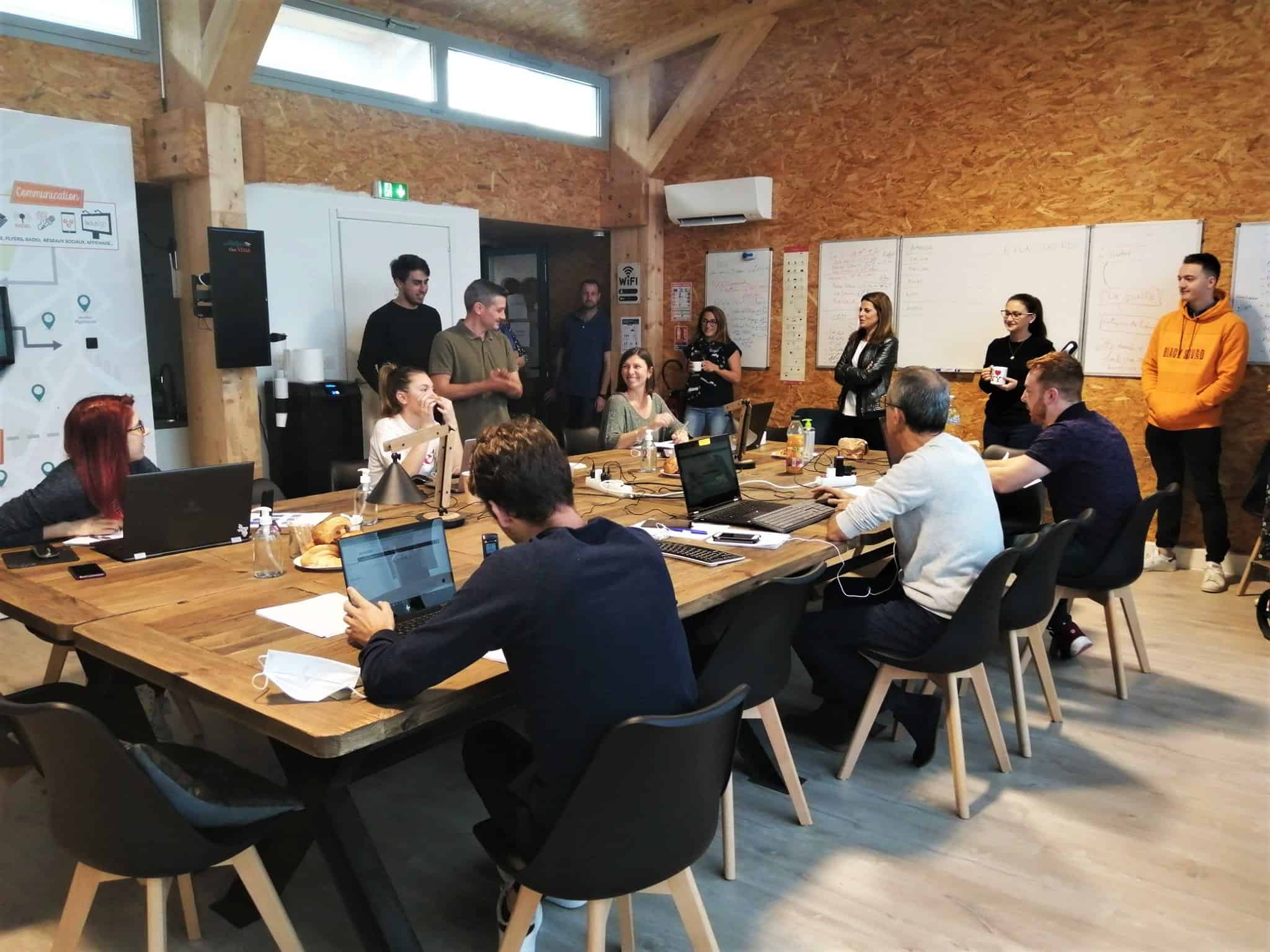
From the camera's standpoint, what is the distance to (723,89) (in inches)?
277

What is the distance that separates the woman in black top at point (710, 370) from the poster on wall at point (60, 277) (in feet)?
11.3

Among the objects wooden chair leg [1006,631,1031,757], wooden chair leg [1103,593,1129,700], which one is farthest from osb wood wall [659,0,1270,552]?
wooden chair leg [1006,631,1031,757]

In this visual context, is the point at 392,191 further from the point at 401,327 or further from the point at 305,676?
the point at 305,676

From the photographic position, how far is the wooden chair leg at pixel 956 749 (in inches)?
108

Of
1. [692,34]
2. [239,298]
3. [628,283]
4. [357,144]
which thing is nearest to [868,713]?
[239,298]

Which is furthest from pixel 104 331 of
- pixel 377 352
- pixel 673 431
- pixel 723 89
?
pixel 723 89

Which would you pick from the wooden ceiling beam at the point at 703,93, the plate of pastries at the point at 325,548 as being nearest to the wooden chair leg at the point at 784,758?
the plate of pastries at the point at 325,548

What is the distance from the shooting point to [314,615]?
7.26 ft

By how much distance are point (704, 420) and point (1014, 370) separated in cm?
199

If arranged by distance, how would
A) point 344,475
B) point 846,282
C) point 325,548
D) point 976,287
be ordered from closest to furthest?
point 325,548, point 344,475, point 976,287, point 846,282

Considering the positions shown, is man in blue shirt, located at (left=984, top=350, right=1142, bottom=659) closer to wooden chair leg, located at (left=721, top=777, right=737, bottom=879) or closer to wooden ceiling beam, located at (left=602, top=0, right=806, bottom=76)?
wooden chair leg, located at (left=721, top=777, right=737, bottom=879)

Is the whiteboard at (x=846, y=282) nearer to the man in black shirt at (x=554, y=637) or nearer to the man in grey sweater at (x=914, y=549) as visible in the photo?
the man in grey sweater at (x=914, y=549)

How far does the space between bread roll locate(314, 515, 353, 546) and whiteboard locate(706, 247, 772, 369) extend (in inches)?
188

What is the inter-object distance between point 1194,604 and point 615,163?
198 inches
